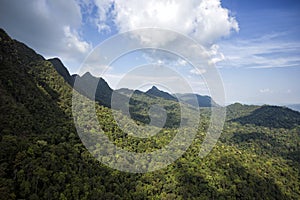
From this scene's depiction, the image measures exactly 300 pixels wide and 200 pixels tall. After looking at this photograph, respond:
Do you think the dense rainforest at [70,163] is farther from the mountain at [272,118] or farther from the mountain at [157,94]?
the mountain at [157,94]

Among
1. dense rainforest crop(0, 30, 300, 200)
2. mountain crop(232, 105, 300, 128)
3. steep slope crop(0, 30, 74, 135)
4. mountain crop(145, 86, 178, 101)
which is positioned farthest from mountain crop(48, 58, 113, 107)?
mountain crop(232, 105, 300, 128)

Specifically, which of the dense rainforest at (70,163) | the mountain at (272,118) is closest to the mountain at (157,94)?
the mountain at (272,118)

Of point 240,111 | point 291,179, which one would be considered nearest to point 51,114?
point 291,179

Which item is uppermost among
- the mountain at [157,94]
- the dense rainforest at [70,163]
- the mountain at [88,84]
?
the mountain at [157,94]

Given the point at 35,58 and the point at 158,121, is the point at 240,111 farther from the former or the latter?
the point at 35,58

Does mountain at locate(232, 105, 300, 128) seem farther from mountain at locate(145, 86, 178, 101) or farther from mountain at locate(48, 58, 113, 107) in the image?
mountain at locate(48, 58, 113, 107)

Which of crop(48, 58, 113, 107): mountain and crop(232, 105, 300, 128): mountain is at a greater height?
crop(232, 105, 300, 128): mountain

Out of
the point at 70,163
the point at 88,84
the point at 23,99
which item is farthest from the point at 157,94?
the point at 70,163

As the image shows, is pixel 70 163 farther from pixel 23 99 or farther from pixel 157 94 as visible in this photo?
pixel 157 94

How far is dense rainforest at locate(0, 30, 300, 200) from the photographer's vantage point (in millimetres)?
17062

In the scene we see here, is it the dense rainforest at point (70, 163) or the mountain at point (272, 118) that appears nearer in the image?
the dense rainforest at point (70, 163)

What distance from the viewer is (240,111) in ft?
380

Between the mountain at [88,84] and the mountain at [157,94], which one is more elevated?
Result: the mountain at [157,94]

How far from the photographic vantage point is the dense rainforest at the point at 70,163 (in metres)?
17.1
